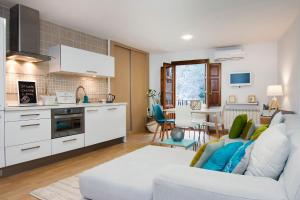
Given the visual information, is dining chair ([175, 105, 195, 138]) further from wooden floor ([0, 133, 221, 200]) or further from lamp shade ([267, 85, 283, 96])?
lamp shade ([267, 85, 283, 96])

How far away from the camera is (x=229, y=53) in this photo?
5.39 meters

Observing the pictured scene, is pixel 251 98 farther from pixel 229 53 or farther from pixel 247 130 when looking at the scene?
pixel 247 130

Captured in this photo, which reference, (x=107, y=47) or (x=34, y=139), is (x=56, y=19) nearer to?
(x=107, y=47)

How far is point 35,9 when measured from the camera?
124 inches

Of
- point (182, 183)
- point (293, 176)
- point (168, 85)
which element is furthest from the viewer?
point (168, 85)

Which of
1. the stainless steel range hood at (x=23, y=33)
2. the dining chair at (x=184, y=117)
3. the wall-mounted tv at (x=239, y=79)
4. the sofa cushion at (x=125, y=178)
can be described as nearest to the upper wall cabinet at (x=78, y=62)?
the stainless steel range hood at (x=23, y=33)

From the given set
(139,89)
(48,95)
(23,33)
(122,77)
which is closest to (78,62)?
(48,95)

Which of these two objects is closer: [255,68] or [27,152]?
[27,152]

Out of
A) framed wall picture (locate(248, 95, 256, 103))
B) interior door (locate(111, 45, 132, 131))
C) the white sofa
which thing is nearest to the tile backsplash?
interior door (locate(111, 45, 132, 131))

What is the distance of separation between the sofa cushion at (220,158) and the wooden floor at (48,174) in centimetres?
180

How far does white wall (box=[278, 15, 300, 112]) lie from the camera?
334 centimetres

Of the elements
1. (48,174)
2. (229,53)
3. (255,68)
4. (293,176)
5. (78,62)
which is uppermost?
(229,53)

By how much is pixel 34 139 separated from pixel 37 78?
1.19 m

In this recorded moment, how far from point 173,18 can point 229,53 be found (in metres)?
2.52
